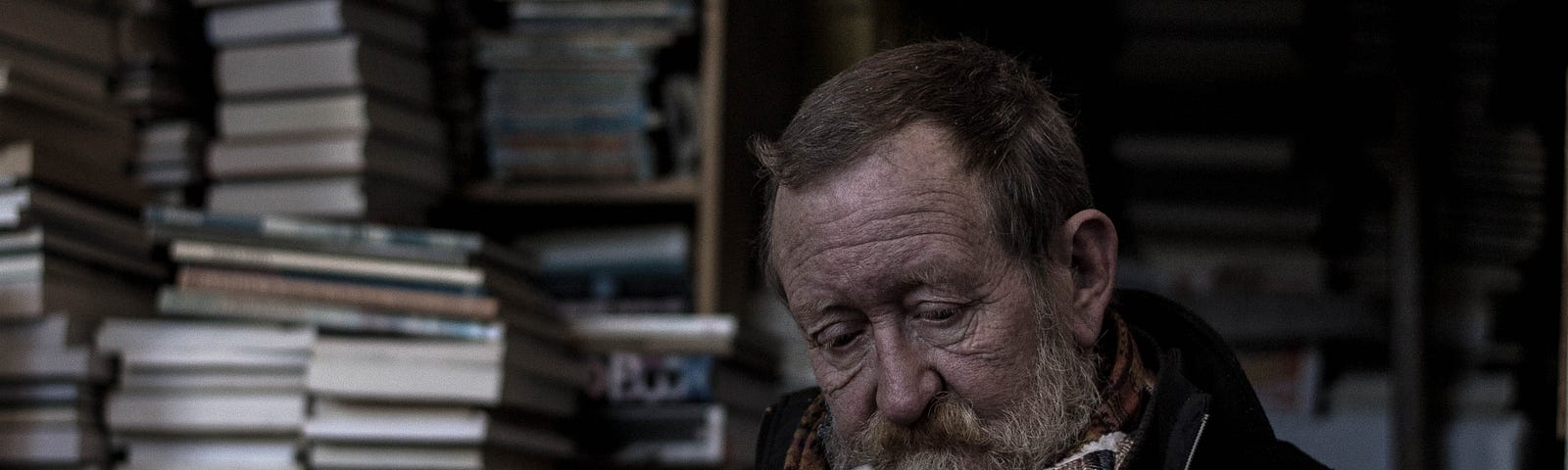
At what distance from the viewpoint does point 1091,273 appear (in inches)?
77.5

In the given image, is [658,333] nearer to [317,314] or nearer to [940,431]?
[317,314]

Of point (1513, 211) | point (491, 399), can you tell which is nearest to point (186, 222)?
point (491, 399)

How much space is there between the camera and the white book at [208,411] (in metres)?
2.81

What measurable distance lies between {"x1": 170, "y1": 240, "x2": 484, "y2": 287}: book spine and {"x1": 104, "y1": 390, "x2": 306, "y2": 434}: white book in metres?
0.22

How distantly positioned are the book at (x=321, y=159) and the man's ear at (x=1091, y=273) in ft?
5.29

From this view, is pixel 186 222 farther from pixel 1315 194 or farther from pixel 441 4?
pixel 1315 194

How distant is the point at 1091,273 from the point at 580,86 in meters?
1.59

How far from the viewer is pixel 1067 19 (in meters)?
3.27

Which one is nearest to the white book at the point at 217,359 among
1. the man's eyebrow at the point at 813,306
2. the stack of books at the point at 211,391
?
the stack of books at the point at 211,391

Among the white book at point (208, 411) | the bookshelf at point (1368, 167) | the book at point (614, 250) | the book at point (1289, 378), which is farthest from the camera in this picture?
the book at point (614, 250)

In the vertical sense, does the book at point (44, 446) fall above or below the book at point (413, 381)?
below

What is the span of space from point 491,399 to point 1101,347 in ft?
3.62

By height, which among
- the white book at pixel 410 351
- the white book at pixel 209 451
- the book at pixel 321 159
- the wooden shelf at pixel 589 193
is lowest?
the white book at pixel 209 451

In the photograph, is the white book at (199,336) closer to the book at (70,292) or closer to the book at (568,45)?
the book at (70,292)
